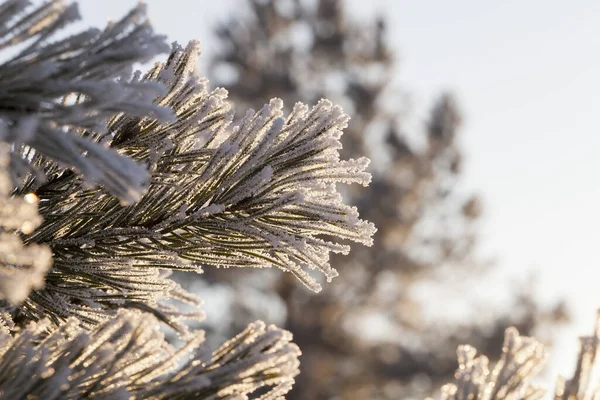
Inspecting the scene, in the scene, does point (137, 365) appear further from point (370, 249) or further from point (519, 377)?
point (370, 249)

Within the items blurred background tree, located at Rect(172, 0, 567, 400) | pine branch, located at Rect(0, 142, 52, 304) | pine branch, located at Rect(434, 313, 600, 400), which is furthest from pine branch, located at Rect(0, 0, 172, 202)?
blurred background tree, located at Rect(172, 0, 567, 400)

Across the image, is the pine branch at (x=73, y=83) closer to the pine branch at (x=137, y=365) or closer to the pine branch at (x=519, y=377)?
the pine branch at (x=137, y=365)

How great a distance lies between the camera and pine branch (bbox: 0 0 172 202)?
85 centimetres

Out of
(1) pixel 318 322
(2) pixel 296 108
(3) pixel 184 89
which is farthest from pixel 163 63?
(1) pixel 318 322

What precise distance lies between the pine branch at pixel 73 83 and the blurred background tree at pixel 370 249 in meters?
10.2

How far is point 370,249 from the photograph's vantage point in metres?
12.0

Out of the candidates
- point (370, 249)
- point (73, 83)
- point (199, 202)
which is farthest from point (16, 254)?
point (370, 249)

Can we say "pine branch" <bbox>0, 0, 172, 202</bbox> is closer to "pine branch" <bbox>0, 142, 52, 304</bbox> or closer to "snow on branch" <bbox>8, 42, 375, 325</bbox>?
"pine branch" <bbox>0, 142, 52, 304</bbox>

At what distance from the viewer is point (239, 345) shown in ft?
3.38

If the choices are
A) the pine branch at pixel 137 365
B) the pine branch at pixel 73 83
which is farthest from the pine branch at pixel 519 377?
the pine branch at pixel 73 83

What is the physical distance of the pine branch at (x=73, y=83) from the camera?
853 millimetres

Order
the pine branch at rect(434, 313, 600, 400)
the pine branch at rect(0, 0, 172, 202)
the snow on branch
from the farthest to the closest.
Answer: the pine branch at rect(434, 313, 600, 400), the snow on branch, the pine branch at rect(0, 0, 172, 202)

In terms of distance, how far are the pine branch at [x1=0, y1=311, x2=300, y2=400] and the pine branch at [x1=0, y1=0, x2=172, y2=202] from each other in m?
0.23

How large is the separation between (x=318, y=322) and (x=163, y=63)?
10.2m
